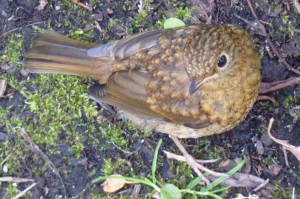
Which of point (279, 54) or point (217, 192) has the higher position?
point (279, 54)

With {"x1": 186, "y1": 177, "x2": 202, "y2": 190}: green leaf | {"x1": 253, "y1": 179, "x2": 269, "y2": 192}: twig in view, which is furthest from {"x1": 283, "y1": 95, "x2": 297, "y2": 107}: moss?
{"x1": 186, "y1": 177, "x2": 202, "y2": 190}: green leaf

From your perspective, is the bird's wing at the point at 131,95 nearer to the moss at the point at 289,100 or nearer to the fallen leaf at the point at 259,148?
the fallen leaf at the point at 259,148

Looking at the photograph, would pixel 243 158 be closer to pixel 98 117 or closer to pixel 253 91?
pixel 253 91

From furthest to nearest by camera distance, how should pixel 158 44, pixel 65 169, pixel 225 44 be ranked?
1. pixel 65 169
2. pixel 158 44
3. pixel 225 44

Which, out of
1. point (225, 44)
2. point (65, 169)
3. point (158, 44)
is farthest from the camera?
point (65, 169)

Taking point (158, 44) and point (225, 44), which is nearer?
point (225, 44)

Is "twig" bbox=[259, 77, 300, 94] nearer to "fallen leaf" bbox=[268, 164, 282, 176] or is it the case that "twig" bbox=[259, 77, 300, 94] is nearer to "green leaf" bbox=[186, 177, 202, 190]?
"fallen leaf" bbox=[268, 164, 282, 176]

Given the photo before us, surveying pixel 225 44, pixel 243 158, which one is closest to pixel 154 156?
pixel 243 158

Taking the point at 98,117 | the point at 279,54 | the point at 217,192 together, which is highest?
the point at 279,54
